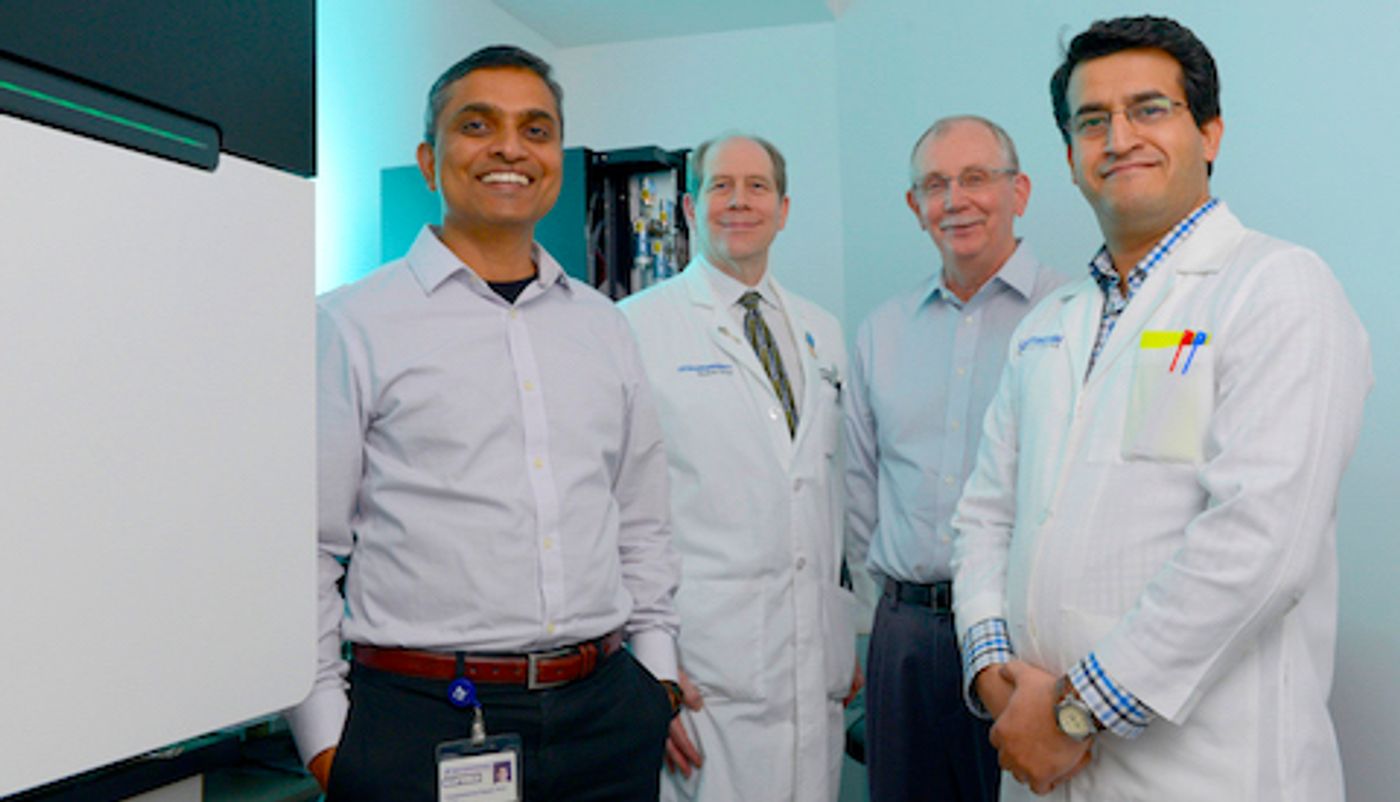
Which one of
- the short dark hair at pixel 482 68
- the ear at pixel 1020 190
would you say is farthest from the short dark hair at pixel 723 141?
the short dark hair at pixel 482 68

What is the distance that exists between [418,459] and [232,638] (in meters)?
0.90

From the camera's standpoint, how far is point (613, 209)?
315 cm

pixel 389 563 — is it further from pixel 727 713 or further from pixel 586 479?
pixel 727 713

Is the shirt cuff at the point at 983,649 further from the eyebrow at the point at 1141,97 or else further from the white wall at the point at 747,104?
the white wall at the point at 747,104

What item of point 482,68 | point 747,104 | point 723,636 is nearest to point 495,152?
point 482,68

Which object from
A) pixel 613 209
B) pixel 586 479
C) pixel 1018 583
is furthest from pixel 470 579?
pixel 613 209

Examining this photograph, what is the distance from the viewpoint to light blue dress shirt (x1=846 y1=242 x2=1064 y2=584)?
91.1 inches

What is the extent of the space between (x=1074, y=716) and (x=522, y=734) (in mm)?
748

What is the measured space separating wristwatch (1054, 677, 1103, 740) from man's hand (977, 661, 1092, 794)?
0.02 meters

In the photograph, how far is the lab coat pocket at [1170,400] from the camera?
1428mm

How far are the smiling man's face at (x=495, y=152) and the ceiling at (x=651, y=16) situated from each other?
213 centimetres

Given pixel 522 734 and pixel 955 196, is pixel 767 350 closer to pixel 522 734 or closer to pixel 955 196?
pixel 955 196

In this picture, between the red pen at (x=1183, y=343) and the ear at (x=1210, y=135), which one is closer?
the red pen at (x=1183, y=343)

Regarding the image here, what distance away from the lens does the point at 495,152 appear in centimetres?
174
